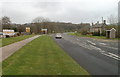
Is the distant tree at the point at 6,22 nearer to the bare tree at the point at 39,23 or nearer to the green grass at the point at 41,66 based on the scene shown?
the bare tree at the point at 39,23

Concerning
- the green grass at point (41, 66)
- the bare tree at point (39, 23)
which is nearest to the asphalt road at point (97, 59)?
the green grass at point (41, 66)

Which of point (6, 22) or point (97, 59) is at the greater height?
point (6, 22)

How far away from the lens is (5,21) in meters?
101

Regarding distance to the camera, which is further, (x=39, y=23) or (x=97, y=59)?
(x=39, y=23)

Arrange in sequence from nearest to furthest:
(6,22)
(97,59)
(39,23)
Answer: (97,59) < (6,22) < (39,23)

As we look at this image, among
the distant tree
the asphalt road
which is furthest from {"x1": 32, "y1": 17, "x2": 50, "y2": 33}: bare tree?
the asphalt road

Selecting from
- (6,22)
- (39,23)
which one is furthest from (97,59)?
(39,23)

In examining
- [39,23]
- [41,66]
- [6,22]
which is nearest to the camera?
[41,66]

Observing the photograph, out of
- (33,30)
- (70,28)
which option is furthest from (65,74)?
(70,28)

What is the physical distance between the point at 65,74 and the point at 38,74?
3.79 feet

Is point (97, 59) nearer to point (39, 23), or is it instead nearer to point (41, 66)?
point (41, 66)

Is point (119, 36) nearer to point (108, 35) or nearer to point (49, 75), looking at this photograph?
point (108, 35)

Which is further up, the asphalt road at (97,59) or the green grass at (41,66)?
the green grass at (41,66)

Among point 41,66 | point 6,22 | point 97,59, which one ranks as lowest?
point 97,59
